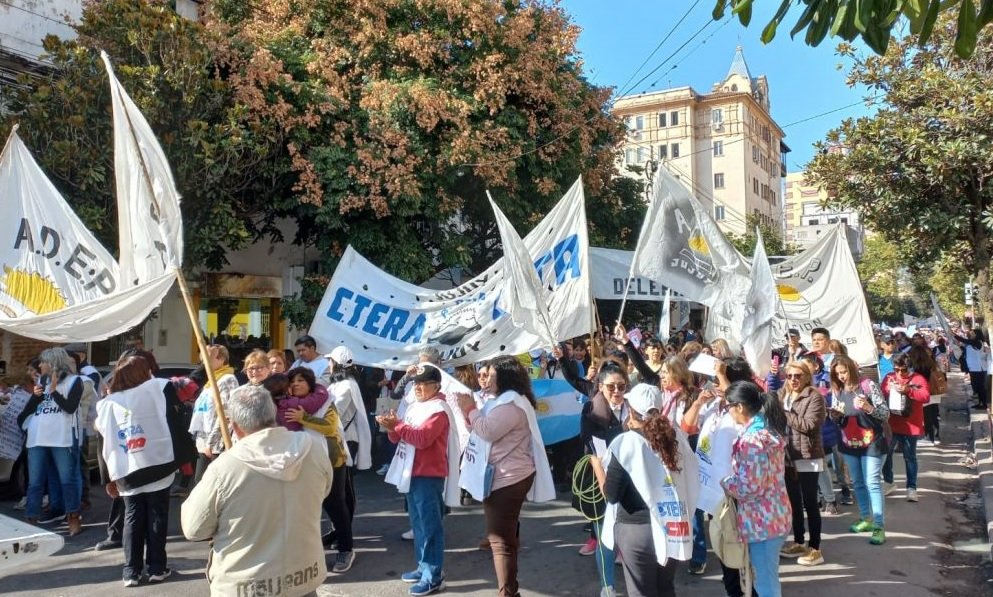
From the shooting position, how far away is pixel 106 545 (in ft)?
22.1

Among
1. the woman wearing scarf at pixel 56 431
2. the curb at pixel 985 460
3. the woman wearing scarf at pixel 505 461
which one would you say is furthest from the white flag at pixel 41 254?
the curb at pixel 985 460

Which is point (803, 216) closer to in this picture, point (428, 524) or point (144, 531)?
point (428, 524)

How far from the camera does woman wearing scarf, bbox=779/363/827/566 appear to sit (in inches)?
238

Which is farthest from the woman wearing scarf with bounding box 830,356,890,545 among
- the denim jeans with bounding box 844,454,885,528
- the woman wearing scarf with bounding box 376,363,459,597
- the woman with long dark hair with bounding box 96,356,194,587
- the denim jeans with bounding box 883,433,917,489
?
the woman with long dark hair with bounding box 96,356,194,587

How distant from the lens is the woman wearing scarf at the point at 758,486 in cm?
464

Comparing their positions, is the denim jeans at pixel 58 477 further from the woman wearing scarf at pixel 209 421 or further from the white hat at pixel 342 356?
the white hat at pixel 342 356

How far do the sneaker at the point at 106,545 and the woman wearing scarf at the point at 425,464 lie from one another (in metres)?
2.85

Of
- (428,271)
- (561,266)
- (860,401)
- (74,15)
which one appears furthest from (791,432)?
(74,15)

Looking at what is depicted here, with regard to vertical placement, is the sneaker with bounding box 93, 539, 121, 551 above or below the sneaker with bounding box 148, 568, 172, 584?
above

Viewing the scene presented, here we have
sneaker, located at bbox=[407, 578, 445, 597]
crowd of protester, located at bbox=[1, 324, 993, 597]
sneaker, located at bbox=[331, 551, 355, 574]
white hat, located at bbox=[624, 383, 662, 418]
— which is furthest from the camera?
sneaker, located at bbox=[331, 551, 355, 574]

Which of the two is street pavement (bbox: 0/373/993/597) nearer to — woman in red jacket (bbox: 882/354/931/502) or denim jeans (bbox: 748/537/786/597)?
woman in red jacket (bbox: 882/354/931/502)

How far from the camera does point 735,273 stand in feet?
25.1

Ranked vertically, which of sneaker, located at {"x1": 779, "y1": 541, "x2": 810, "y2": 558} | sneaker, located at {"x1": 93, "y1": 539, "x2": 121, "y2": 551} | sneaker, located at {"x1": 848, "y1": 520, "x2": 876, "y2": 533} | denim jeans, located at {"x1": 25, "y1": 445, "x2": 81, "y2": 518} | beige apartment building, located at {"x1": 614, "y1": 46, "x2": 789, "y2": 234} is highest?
beige apartment building, located at {"x1": 614, "y1": 46, "x2": 789, "y2": 234}

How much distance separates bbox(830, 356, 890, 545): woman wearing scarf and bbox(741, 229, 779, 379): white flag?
26.8 inches
